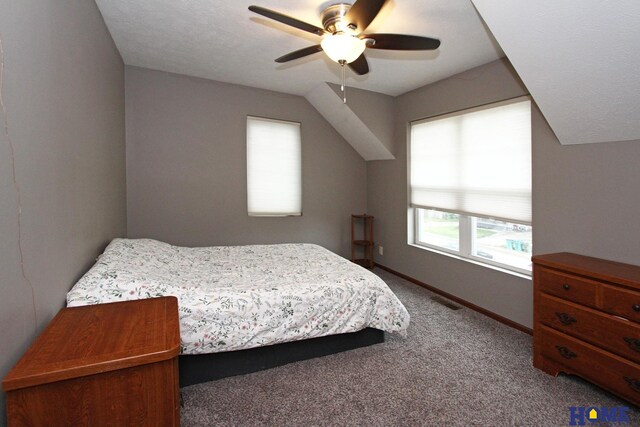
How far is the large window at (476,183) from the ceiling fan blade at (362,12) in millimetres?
1742

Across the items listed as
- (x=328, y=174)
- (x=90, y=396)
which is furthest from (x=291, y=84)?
(x=90, y=396)

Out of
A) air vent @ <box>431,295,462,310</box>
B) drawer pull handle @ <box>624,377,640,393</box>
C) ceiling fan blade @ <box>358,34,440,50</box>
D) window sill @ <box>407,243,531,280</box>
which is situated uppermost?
ceiling fan blade @ <box>358,34,440,50</box>

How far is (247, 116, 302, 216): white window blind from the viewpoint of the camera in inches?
165

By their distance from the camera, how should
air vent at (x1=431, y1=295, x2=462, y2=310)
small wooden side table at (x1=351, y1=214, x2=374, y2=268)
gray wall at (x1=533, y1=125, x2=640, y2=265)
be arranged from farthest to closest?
small wooden side table at (x1=351, y1=214, x2=374, y2=268) < air vent at (x1=431, y1=295, x2=462, y2=310) < gray wall at (x1=533, y1=125, x2=640, y2=265)

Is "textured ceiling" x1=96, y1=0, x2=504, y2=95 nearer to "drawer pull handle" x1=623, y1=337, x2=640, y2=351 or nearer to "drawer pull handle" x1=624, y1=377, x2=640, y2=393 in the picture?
"drawer pull handle" x1=623, y1=337, x2=640, y2=351

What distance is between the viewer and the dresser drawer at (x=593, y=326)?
5.72ft

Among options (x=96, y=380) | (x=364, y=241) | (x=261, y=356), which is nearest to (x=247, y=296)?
(x=261, y=356)

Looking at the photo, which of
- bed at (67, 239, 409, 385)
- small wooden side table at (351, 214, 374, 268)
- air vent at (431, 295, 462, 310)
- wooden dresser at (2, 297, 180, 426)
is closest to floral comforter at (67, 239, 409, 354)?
bed at (67, 239, 409, 385)

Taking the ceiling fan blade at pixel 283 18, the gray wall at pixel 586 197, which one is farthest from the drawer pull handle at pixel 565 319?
the ceiling fan blade at pixel 283 18

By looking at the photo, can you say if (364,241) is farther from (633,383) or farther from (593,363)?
(633,383)

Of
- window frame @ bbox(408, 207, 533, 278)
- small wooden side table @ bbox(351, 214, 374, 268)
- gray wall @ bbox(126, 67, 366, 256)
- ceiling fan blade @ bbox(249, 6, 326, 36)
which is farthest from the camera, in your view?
small wooden side table @ bbox(351, 214, 374, 268)

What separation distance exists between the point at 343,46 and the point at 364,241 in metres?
3.26

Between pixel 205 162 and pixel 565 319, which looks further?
pixel 205 162

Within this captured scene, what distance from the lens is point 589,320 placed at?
6.32 feet
